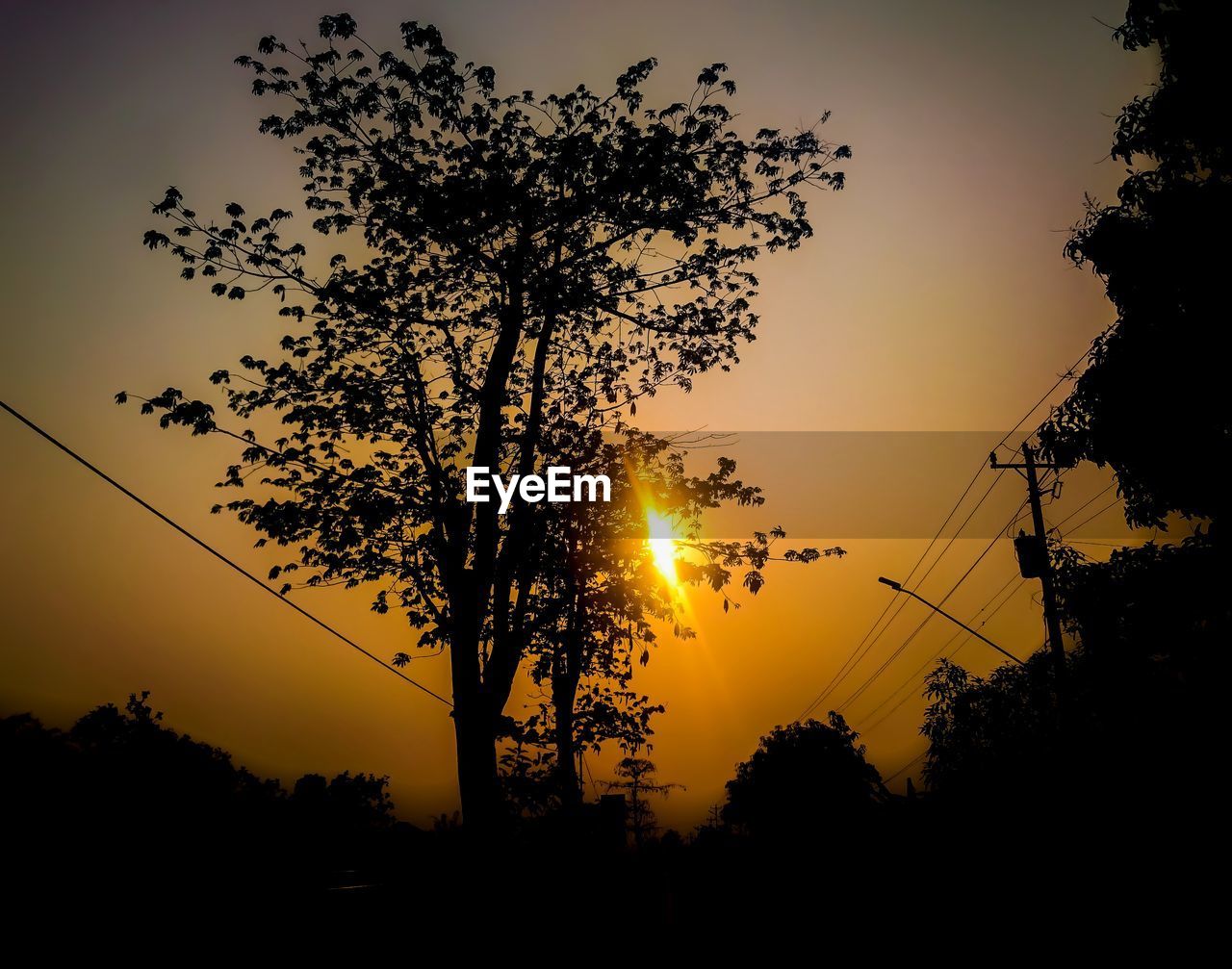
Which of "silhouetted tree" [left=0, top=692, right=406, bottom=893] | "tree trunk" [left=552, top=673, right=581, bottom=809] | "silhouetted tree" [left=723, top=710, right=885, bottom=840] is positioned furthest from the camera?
"silhouetted tree" [left=723, top=710, right=885, bottom=840]

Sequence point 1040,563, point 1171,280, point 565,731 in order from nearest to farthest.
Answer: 1. point 1171,280
2. point 1040,563
3. point 565,731

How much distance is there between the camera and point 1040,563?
55.3 ft

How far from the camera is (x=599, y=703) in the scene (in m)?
20.0

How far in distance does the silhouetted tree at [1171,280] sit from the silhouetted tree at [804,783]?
50.4 metres

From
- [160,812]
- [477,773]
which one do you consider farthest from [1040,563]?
[160,812]

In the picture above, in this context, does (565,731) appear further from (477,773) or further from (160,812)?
(160,812)

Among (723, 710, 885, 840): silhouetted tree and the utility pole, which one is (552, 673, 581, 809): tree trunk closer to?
the utility pole

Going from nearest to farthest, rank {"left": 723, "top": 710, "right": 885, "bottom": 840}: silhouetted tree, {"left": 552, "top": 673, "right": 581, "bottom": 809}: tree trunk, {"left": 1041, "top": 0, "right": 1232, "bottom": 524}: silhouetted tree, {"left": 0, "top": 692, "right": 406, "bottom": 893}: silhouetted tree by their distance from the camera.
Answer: {"left": 1041, "top": 0, "right": 1232, "bottom": 524}: silhouetted tree
{"left": 0, "top": 692, "right": 406, "bottom": 893}: silhouetted tree
{"left": 552, "top": 673, "right": 581, "bottom": 809}: tree trunk
{"left": 723, "top": 710, "right": 885, "bottom": 840}: silhouetted tree

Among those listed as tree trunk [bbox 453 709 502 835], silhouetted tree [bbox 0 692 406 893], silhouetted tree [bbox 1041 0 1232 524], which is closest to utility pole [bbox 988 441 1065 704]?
silhouetted tree [bbox 1041 0 1232 524]

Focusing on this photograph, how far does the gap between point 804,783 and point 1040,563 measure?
5138cm

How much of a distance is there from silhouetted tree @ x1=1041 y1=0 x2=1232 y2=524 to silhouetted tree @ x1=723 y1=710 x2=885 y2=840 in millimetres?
50389

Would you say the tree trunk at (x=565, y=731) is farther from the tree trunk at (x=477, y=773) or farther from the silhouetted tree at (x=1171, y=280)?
the silhouetted tree at (x=1171, y=280)

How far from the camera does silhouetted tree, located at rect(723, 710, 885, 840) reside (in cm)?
5775

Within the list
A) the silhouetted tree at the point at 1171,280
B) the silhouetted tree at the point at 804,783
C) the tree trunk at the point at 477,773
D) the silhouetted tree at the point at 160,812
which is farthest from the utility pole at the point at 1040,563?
the silhouetted tree at the point at 804,783
